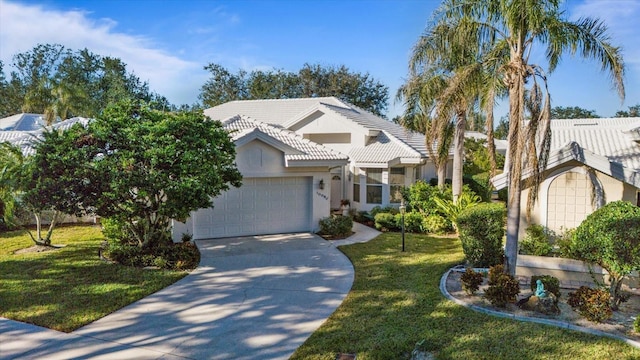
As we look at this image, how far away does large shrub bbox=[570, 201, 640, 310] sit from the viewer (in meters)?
7.29

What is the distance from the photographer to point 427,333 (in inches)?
272

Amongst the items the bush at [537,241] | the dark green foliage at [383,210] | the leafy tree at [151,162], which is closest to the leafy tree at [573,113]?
the dark green foliage at [383,210]

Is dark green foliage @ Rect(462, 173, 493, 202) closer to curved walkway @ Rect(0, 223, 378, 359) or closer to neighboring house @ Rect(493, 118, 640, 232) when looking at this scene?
neighboring house @ Rect(493, 118, 640, 232)

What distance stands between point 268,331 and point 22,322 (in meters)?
4.74

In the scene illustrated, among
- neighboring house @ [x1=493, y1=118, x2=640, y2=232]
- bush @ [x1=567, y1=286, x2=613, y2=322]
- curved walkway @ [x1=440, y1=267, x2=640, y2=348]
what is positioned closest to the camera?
curved walkway @ [x1=440, y1=267, x2=640, y2=348]

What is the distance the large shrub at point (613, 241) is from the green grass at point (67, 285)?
943 centimetres

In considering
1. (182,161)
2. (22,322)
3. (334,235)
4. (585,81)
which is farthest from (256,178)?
(585,81)

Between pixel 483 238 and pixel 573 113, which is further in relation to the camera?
pixel 573 113

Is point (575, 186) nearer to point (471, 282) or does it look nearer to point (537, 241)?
point (537, 241)

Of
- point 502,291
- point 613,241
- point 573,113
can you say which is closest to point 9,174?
point 502,291

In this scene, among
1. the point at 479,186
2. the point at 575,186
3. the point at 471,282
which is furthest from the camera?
the point at 479,186

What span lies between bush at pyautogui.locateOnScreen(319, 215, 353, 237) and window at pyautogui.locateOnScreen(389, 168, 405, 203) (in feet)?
14.5

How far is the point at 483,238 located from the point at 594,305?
12.5ft

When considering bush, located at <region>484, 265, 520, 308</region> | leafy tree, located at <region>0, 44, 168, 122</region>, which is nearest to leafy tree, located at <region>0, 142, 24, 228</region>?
bush, located at <region>484, 265, 520, 308</region>
